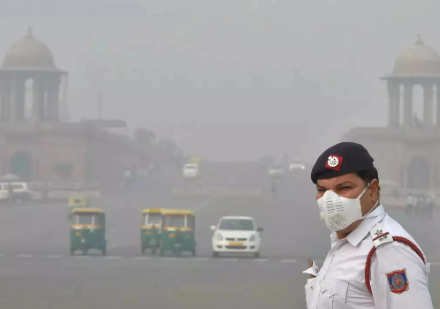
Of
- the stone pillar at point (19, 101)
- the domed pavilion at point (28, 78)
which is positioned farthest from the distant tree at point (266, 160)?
the stone pillar at point (19, 101)

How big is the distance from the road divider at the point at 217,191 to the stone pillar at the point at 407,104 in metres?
10.9

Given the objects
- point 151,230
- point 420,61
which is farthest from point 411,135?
point 151,230

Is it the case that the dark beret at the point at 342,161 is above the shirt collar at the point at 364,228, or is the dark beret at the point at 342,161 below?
above

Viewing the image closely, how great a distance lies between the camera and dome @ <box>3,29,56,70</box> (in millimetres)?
70625

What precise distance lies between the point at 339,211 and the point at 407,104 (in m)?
67.9

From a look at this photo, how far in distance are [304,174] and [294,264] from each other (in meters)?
54.9

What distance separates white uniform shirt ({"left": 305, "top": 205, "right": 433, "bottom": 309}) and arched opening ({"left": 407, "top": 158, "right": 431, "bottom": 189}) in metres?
63.1

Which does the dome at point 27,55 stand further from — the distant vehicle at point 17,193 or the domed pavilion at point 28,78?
the distant vehicle at point 17,193

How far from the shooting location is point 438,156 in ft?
213

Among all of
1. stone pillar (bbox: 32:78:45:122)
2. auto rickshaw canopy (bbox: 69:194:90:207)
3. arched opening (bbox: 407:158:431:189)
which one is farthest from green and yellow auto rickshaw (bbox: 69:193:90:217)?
arched opening (bbox: 407:158:431:189)

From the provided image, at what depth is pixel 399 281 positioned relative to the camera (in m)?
2.83

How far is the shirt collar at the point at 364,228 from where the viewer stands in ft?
9.96

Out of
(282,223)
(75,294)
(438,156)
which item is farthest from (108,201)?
(75,294)

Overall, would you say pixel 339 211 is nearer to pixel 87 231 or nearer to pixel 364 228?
pixel 364 228
